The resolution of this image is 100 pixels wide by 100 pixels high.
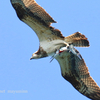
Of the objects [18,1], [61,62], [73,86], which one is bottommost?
[73,86]

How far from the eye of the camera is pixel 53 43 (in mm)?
13586

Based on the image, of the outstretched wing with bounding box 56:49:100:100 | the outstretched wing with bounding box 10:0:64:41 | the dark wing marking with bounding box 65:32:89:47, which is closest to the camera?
the outstretched wing with bounding box 10:0:64:41

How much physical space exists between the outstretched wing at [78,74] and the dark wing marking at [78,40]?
75 cm

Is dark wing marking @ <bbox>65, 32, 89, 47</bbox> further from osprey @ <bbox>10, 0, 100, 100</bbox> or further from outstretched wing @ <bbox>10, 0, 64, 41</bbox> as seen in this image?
outstretched wing @ <bbox>10, 0, 64, 41</bbox>

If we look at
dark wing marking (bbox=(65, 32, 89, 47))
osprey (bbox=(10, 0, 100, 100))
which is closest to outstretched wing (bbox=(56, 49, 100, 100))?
osprey (bbox=(10, 0, 100, 100))

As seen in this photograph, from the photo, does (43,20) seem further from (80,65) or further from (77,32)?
(80,65)

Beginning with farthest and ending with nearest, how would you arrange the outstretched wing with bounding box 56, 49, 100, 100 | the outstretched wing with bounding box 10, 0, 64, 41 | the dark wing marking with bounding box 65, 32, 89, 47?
the outstretched wing with bounding box 56, 49, 100, 100
the dark wing marking with bounding box 65, 32, 89, 47
the outstretched wing with bounding box 10, 0, 64, 41

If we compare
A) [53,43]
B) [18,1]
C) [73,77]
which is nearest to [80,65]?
[73,77]

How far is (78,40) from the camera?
43.3ft

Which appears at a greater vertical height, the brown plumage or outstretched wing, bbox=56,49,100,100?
the brown plumage

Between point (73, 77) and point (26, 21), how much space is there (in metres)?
3.56

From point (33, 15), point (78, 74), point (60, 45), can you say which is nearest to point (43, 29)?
point (33, 15)

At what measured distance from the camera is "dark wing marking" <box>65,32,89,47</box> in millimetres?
13117

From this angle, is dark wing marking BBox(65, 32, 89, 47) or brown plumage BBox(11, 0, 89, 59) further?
dark wing marking BBox(65, 32, 89, 47)
